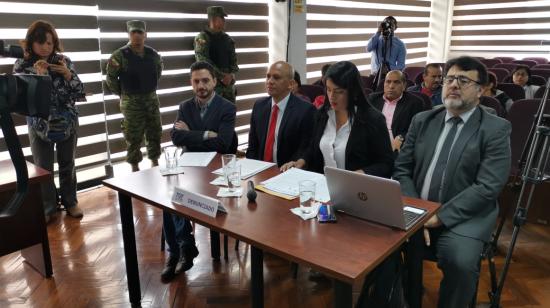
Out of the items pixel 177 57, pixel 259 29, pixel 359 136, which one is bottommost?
pixel 359 136

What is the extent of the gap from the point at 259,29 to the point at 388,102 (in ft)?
10.1

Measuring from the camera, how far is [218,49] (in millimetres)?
4797

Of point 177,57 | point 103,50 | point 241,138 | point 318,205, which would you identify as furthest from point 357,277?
point 241,138

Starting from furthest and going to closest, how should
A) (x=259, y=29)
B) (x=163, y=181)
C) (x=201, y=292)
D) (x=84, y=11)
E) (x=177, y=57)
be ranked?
(x=259, y=29) < (x=177, y=57) < (x=84, y=11) < (x=201, y=292) < (x=163, y=181)

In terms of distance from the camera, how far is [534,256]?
8.93 feet

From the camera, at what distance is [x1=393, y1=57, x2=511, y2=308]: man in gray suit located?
1828 mm

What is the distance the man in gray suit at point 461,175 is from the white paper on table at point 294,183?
18.7 inches

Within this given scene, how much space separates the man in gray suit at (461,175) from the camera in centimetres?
183

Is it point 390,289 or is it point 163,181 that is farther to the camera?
point 163,181

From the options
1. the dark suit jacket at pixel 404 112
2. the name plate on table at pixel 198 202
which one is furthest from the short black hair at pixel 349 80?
the dark suit jacket at pixel 404 112

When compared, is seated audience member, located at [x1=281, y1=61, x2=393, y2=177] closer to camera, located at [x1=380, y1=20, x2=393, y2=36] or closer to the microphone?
the microphone

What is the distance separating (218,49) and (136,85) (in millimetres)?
1121

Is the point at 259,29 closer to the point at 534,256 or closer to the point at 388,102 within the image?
the point at 388,102

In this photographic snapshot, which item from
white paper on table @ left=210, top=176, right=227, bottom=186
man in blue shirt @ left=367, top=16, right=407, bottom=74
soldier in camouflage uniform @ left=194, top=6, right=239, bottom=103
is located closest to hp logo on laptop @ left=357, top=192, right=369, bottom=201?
white paper on table @ left=210, top=176, right=227, bottom=186
